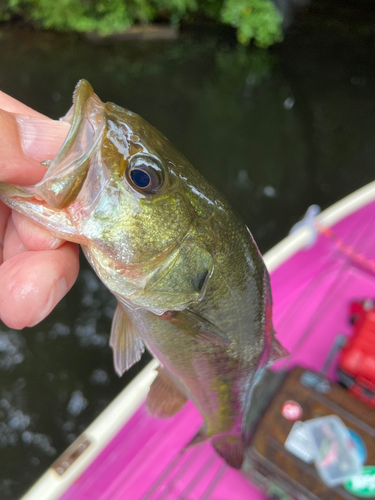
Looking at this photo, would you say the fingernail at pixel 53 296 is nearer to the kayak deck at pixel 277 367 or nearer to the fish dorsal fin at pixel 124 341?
the fish dorsal fin at pixel 124 341

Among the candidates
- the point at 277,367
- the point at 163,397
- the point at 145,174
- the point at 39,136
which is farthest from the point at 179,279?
the point at 277,367

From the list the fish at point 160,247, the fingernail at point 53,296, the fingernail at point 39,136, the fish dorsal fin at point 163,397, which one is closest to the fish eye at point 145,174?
the fish at point 160,247

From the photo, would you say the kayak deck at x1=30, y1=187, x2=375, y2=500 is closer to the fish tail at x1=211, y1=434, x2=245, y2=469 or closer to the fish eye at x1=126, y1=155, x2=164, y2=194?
the fish tail at x1=211, y1=434, x2=245, y2=469

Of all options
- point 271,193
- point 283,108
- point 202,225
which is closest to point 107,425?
point 202,225

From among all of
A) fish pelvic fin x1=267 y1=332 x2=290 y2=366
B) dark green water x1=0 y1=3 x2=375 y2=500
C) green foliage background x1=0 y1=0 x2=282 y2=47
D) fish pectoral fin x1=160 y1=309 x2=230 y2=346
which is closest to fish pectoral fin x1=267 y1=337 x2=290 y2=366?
fish pelvic fin x1=267 y1=332 x2=290 y2=366

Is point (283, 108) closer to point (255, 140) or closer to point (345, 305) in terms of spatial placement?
point (255, 140)

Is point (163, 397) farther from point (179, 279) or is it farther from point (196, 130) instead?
point (196, 130)
